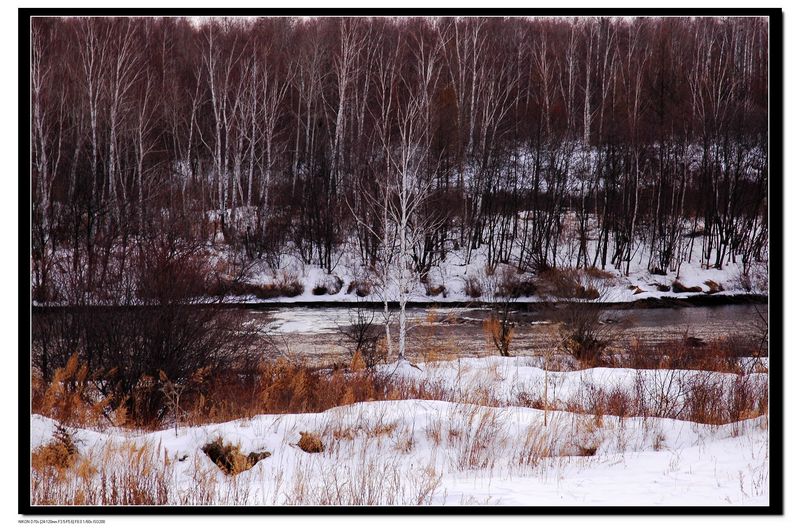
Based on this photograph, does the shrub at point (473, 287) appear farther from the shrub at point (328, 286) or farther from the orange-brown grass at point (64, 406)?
the orange-brown grass at point (64, 406)

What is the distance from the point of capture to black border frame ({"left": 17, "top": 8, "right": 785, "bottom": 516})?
15.8 ft

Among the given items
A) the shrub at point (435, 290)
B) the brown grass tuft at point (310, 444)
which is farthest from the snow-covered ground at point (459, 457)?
the shrub at point (435, 290)

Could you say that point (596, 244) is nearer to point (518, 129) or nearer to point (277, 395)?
point (518, 129)

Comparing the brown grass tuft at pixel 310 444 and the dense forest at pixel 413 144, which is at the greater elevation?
the dense forest at pixel 413 144

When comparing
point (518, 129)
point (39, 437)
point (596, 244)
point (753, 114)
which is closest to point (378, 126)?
point (518, 129)

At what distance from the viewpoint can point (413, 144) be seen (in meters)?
18.0

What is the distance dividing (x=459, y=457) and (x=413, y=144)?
13.1 meters

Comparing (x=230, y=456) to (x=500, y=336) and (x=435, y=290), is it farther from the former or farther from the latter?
(x=435, y=290)

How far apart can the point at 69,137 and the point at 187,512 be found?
20.0 meters

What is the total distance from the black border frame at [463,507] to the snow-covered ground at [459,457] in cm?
8

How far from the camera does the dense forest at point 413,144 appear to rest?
15.5 meters

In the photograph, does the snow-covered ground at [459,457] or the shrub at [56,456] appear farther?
the shrub at [56,456]

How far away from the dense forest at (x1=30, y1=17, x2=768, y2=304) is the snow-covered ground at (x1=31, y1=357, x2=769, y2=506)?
5983mm

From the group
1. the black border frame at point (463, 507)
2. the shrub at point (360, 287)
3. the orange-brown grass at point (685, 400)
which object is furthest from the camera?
the shrub at point (360, 287)
